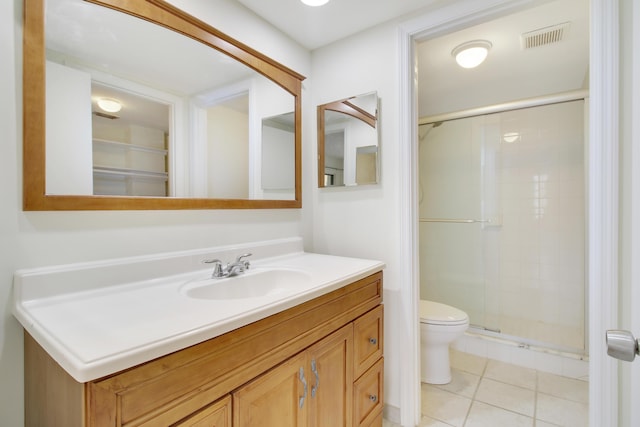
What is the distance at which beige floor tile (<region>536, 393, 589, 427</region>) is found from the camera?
1624mm

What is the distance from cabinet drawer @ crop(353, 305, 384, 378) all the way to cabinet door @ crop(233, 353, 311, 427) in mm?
342

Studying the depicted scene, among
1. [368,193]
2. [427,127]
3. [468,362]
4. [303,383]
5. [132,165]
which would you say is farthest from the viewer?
[427,127]

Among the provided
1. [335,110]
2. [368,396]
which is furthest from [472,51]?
[368,396]

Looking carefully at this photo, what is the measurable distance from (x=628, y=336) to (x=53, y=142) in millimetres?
1544

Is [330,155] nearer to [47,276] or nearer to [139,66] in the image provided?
[139,66]

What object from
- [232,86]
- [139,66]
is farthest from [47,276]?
[232,86]

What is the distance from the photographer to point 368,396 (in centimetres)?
140

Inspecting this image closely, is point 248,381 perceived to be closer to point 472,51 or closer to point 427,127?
point 472,51

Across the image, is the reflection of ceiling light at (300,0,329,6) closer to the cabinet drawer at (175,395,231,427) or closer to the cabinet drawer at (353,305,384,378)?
the cabinet drawer at (353,305,384,378)

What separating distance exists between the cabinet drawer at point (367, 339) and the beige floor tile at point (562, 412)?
1086 millimetres

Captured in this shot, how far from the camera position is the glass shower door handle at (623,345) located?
53cm

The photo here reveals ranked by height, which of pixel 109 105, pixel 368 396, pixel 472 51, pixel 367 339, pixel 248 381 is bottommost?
pixel 368 396

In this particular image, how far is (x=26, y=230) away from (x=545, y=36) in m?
2.69

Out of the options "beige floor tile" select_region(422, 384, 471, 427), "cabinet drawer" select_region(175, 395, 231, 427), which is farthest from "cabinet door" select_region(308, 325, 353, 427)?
"beige floor tile" select_region(422, 384, 471, 427)
